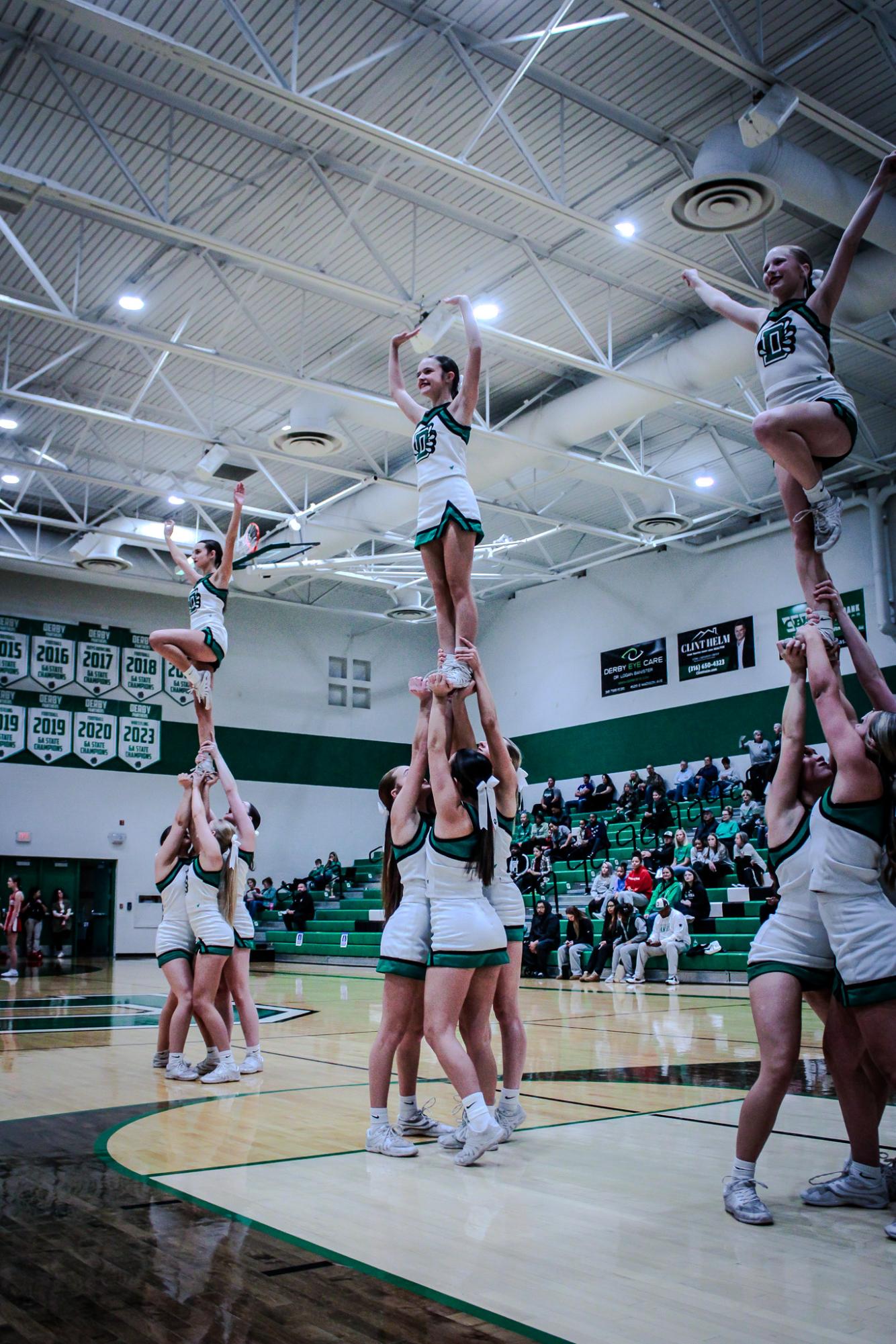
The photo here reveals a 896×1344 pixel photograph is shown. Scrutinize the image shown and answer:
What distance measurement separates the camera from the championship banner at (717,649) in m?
23.7

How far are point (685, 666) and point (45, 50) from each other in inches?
701

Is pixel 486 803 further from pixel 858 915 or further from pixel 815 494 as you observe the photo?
pixel 815 494

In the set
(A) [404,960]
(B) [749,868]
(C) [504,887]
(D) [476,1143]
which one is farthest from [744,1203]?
(B) [749,868]

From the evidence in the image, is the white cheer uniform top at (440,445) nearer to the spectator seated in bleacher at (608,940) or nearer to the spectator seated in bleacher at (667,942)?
the spectator seated in bleacher at (667,942)

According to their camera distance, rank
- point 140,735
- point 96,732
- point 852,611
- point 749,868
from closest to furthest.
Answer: point 749,868, point 852,611, point 96,732, point 140,735

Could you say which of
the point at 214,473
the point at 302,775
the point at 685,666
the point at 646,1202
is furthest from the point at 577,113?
the point at 302,775

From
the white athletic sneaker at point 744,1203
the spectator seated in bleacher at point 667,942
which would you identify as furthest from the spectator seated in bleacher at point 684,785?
the white athletic sneaker at point 744,1203

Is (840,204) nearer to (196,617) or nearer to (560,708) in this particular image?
(196,617)

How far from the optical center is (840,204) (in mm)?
11820

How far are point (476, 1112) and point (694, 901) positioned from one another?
12.5 m

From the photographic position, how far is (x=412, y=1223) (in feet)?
11.5

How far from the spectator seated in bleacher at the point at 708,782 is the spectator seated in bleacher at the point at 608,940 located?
242 inches

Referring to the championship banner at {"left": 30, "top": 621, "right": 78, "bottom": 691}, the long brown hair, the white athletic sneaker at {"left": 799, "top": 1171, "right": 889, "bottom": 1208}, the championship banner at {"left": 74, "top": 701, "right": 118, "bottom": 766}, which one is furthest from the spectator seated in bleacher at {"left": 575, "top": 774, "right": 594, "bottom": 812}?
the white athletic sneaker at {"left": 799, "top": 1171, "right": 889, "bottom": 1208}

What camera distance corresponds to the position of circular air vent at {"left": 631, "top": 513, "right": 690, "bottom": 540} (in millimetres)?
20547
